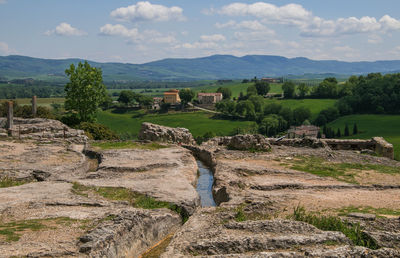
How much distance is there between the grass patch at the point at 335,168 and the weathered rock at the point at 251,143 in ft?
14.7

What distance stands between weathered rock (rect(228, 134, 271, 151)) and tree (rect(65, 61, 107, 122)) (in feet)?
90.0

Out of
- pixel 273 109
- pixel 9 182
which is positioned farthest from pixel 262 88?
pixel 9 182

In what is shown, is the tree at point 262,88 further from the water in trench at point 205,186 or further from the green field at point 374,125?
the water in trench at point 205,186

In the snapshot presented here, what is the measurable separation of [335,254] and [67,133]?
31954 millimetres

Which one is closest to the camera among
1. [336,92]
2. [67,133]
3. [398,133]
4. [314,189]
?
[314,189]

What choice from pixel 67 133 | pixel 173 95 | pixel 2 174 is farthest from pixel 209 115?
pixel 2 174

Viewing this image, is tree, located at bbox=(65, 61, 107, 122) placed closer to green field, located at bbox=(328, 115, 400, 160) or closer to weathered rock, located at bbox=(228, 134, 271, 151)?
weathered rock, located at bbox=(228, 134, 271, 151)

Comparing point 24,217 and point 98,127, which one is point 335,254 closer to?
point 24,217

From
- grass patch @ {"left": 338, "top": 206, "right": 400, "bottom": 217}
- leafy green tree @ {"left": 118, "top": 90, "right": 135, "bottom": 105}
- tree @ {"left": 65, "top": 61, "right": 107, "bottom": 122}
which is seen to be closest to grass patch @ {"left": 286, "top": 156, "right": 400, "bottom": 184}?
grass patch @ {"left": 338, "top": 206, "right": 400, "bottom": 217}

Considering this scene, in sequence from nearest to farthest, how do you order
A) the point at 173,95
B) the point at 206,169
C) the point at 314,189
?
the point at 314,189 < the point at 206,169 < the point at 173,95

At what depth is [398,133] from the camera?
269 feet

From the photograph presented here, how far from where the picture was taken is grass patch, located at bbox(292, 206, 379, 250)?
46.7 feet

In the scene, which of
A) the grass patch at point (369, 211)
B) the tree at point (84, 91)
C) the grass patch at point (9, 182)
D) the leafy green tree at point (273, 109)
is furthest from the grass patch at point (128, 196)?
the leafy green tree at point (273, 109)

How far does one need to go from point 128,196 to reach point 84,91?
38.4m
